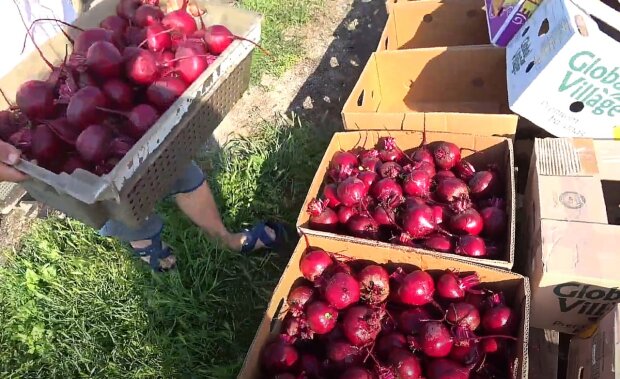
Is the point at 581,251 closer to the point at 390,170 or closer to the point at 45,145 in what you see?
the point at 390,170

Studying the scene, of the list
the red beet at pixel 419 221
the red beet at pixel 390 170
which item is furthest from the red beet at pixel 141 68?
the red beet at pixel 419 221

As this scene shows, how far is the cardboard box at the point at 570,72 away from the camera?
2096mm

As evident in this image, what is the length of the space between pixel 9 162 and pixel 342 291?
119 centimetres

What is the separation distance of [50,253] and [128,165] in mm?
1528

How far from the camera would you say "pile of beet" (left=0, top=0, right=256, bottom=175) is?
1896 mm

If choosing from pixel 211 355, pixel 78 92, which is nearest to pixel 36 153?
pixel 78 92

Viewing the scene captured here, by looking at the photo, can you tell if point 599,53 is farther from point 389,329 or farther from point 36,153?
point 36,153

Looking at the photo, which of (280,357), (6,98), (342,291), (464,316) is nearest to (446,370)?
(464,316)

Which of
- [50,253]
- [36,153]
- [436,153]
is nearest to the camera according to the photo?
[36,153]

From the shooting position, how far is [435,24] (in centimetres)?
335

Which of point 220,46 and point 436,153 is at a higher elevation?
point 220,46

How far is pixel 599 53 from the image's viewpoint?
81.8 inches

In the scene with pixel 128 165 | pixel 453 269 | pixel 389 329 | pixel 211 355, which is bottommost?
pixel 211 355

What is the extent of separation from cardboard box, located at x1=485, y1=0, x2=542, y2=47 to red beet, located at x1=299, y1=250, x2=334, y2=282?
156 cm
